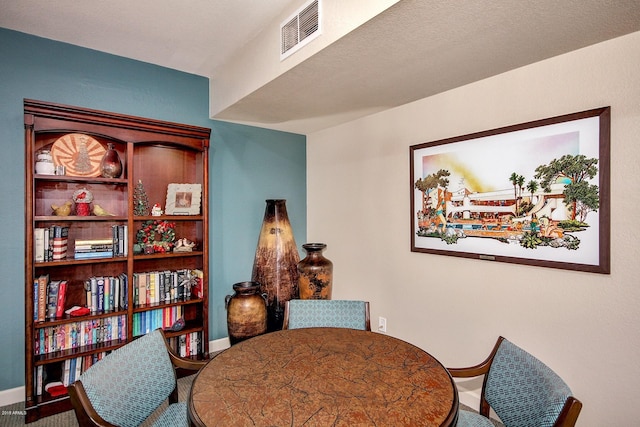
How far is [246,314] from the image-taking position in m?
2.82

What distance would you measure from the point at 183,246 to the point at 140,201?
0.54 meters

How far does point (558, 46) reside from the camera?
5.94ft

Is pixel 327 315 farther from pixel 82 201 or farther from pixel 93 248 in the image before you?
pixel 82 201

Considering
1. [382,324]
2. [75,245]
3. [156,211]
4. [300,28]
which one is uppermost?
[300,28]

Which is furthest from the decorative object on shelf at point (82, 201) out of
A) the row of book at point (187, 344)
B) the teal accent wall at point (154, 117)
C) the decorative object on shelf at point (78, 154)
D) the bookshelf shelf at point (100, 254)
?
the row of book at point (187, 344)

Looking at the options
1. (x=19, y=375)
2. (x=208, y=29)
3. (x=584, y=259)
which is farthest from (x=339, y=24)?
(x=19, y=375)

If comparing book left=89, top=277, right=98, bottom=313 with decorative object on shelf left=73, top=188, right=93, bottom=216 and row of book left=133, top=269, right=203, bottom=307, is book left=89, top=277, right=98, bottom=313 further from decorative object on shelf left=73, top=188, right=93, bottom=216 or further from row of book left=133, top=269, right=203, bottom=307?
decorative object on shelf left=73, top=188, right=93, bottom=216

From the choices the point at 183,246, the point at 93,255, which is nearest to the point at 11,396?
the point at 93,255

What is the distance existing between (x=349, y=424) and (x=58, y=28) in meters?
3.11

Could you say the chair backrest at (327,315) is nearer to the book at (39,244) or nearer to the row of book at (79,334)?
the row of book at (79,334)

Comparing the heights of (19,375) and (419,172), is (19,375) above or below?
below

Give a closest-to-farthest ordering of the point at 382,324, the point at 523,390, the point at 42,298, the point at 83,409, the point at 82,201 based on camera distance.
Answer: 1. the point at 83,409
2. the point at 523,390
3. the point at 42,298
4. the point at 82,201
5. the point at 382,324

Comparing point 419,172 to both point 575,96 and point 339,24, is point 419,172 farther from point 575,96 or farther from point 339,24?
point 339,24

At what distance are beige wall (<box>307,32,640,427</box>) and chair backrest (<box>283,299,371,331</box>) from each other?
770 mm
